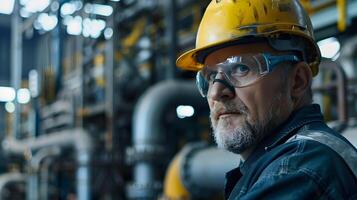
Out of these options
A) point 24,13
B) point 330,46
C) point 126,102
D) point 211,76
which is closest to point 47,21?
point 24,13

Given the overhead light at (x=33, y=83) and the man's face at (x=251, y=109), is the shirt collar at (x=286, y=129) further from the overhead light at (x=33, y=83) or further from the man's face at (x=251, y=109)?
the overhead light at (x=33, y=83)

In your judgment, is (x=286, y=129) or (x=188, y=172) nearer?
(x=286, y=129)

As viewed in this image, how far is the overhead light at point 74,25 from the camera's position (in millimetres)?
7812

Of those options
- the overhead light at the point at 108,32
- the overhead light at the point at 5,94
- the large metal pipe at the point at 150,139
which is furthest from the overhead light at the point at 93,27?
the overhead light at the point at 5,94

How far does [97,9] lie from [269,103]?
6351 mm

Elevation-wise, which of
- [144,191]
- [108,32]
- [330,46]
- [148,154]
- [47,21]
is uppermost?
[47,21]

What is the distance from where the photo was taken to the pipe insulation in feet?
12.4

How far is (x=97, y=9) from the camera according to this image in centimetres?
739

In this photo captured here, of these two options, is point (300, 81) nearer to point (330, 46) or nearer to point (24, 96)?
point (330, 46)

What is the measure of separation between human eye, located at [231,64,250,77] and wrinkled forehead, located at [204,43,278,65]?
0.05 meters

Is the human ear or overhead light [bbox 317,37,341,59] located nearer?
the human ear

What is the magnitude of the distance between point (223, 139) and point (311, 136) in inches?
12.0

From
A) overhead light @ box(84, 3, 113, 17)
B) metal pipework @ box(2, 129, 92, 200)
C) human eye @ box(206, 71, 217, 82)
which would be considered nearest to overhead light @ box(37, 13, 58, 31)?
overhead light @ box(84, 3, 113, 17)

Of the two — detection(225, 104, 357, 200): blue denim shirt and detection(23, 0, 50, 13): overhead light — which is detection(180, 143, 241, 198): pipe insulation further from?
detection(23, 0, 50, 13): overhead light
